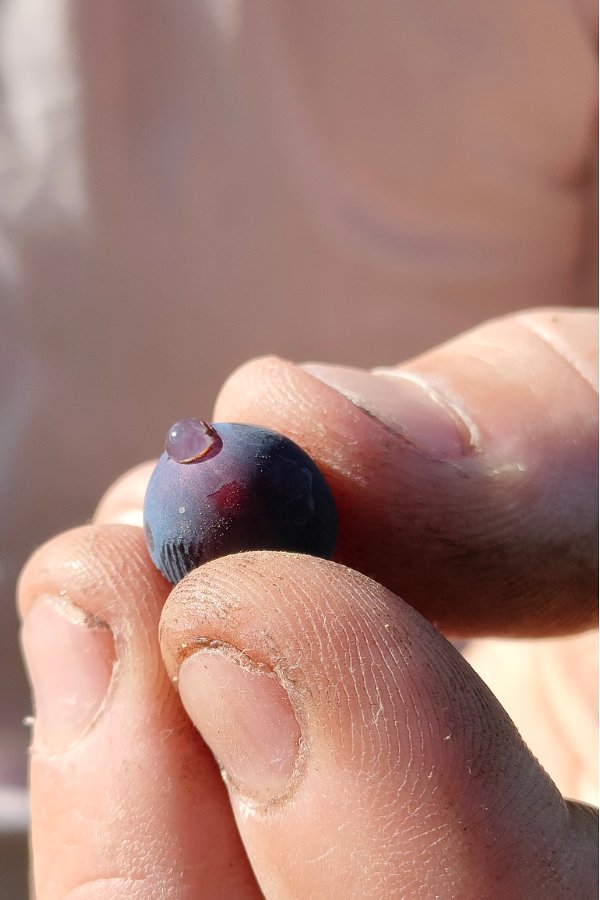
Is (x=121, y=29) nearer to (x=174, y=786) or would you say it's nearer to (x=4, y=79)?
(x=4, y=79)

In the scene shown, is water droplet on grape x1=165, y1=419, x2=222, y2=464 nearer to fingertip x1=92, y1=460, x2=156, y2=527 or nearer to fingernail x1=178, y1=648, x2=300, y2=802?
fingernail x1=178, y1=648, x2=300, y2=802

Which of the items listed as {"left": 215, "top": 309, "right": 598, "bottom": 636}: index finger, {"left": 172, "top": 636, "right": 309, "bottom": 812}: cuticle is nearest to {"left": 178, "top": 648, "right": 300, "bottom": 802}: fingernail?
{"left": 172, "top": 636, "right": 309, "bottom": 812}: cuticle

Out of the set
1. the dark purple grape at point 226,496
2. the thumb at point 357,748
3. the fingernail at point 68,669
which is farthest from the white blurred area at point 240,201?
the thumb at point 357,748

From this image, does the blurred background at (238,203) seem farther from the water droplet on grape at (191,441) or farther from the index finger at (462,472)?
the water droplet on grape at (191,441)

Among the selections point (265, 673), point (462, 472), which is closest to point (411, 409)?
point (462, 472)

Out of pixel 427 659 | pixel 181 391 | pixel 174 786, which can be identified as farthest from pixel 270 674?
pixel 181 391

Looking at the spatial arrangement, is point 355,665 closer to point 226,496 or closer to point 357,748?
point 357,748
